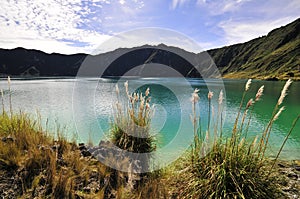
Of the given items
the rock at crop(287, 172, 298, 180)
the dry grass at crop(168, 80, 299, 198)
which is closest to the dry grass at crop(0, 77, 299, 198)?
the dry grass at crop(168, 80, 299, 198)

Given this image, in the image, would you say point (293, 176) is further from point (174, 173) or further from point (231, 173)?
point (174, 173)

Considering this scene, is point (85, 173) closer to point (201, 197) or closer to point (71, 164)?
point (71, 164)

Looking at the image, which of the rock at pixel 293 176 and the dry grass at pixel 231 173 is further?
the rock at pixel 293 176

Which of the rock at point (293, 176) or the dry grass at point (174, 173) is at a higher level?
the dry grass at point (174, 173)

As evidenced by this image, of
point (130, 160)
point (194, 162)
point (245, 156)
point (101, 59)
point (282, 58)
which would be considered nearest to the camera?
point (245, 156)

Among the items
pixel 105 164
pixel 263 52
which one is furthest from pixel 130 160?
pixel 263 52

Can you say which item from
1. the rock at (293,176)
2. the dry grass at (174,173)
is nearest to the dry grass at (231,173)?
the dry grass at (174,173)

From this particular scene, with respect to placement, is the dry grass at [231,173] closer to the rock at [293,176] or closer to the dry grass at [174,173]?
the dry grass at [174,173]

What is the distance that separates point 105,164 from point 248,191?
115 inches

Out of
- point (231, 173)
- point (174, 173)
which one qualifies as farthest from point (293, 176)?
point (174, 173)

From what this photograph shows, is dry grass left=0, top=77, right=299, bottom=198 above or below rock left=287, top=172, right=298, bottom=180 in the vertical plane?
above

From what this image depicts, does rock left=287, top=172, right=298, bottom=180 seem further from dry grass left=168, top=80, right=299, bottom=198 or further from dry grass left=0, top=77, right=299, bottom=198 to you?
dry grass left=168, top=80, right=299, bottom=198

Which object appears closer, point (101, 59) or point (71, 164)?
point (71, 164)

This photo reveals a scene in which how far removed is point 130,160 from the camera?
5195 mm
